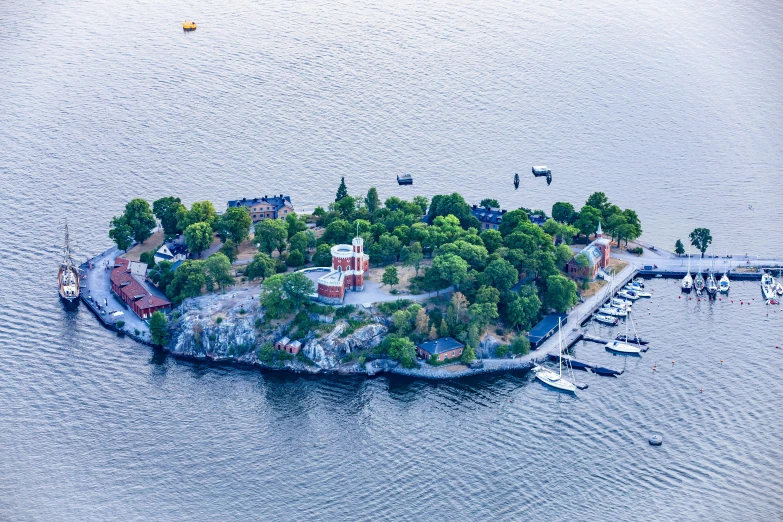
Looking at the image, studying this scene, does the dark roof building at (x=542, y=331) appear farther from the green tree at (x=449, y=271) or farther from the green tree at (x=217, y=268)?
the green tree at (x=217, y=268)

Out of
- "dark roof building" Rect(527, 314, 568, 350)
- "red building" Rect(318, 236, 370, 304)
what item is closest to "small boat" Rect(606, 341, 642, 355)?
"dark roof building" Rect(527, 314, 568, 350)

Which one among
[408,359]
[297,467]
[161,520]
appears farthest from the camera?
[408,359]

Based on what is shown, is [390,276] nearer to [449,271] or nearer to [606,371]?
[449,271]

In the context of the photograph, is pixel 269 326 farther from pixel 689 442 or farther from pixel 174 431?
pixel 689 442

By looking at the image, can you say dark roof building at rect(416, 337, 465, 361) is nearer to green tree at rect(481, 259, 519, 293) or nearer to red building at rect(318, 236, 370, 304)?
green tree at rect(481, 259, 519, 293)

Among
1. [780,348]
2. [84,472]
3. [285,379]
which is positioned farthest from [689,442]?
[84,472]

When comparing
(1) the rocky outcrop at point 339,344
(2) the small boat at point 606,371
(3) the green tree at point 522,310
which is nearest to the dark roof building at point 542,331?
(3) the green tree at point 522,310
